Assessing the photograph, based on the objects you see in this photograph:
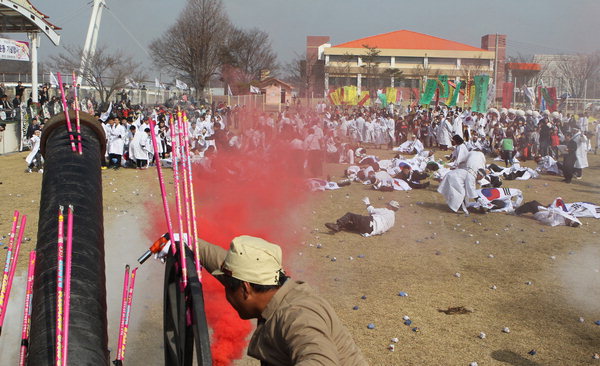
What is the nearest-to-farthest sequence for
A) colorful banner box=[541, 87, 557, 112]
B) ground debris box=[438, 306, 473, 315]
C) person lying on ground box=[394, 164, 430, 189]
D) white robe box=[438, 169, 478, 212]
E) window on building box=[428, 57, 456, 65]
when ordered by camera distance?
ground debris box=[438, 306, 473, 315] → white robe box=[438, 169, 478, 212] → person lying on ground box=[394, 164, 430, 189] → colorful banner box=[541, 87, 557, 112] → window on building box=[428, 57, 456, 65]

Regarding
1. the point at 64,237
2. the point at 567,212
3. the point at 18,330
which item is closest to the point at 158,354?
the point at 18,330

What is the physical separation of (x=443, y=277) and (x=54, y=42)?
20603 mm

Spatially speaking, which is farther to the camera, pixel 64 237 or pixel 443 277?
pixel 443 277

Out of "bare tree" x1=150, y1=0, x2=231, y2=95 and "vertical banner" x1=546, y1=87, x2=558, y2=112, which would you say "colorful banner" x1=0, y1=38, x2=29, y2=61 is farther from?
"vertical banner" x1=546, y1=87, x2=558, y2=112

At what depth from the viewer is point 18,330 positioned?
631 centimetres

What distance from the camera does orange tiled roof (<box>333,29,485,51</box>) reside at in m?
81.8

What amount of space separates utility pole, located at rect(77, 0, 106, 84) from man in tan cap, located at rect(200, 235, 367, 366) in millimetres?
31915

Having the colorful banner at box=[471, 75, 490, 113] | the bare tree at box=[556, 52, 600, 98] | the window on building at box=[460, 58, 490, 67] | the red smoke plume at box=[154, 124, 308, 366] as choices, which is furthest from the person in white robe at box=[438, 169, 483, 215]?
the window on building at box=[460, 58, 490, 67]

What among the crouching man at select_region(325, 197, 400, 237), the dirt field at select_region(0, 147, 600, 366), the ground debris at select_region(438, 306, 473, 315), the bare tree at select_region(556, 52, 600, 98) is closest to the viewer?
the dirt field at select_region(0, 147, 600, 366)

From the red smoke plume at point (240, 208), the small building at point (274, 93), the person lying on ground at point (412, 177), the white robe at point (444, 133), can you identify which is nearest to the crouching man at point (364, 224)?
the red smoke plume at point (240, 208)

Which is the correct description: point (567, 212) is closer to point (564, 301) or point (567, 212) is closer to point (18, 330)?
point (564, 301)

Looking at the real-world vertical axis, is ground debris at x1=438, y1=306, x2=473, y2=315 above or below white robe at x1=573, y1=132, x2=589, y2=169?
below

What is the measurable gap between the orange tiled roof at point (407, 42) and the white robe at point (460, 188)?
6771 centimetres

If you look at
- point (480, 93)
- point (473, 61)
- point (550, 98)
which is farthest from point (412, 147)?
→ point (473, 61)
